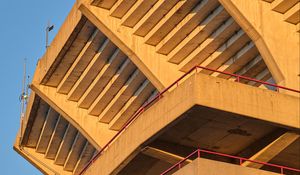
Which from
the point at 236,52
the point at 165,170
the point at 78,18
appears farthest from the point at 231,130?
the point at 78,18

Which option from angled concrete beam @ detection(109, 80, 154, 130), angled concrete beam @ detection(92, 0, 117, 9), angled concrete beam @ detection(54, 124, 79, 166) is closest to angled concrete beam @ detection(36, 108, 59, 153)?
angled concrete beam @ detection(54, 124, 79, 166)

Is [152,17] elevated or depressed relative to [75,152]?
elevated

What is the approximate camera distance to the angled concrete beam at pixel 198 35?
33.4 meters

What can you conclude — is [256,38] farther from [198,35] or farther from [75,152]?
[75,152]

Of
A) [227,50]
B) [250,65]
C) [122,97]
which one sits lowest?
[250,65]

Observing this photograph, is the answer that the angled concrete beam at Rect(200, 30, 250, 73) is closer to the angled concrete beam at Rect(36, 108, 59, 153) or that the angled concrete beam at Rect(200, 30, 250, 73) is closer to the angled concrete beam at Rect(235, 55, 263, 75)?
the angled concrete beam at Rect(235, 55, 263, 75)

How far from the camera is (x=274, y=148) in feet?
88.4

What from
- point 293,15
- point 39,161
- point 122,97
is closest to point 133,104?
point 122,97

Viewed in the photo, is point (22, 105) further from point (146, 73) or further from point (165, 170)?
point (165, 170)

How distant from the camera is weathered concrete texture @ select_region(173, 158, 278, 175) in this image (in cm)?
2530

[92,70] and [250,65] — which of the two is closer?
[250,65]

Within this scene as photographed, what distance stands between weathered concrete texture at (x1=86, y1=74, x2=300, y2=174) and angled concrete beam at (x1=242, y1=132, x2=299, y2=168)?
A: 0.49 meters

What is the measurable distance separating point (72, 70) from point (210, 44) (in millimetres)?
8854

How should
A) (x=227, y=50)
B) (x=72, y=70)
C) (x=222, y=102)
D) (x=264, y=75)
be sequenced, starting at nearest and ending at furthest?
(x=222, y=102) < (x=264, y=75) < (x=227, y=50) < (x=72, y=70)
